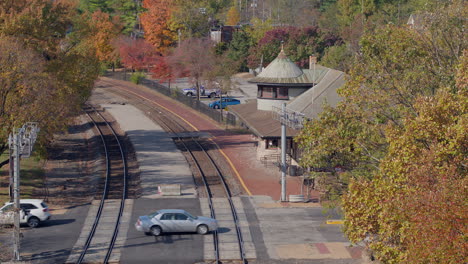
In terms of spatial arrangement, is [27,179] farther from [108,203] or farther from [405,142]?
[405,142]

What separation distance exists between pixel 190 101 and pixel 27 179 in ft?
113

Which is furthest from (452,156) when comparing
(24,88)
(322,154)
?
(24,88)

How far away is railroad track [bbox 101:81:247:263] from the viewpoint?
32.7 metres

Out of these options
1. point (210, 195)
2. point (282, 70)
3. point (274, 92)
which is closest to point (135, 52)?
point (282, 70)

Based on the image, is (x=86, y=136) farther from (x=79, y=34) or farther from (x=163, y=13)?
(x=163, y=13)

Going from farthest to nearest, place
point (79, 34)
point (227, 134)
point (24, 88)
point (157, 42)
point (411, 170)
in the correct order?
point (157, 42) → point (227, 134) → point (79, 34) → point (24, 88) → point (411, 170)

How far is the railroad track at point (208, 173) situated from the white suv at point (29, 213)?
9.33 metres

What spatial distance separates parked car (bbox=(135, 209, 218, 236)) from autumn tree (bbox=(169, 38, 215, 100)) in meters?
44.5

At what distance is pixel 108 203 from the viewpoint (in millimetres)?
40969

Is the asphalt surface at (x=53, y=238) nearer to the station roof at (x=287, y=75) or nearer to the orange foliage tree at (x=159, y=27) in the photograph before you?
the station roof at (x=287, y=75)

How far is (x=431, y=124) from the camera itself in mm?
18703

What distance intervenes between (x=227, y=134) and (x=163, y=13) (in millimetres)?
45002

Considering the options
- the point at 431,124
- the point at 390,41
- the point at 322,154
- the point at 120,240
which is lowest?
the point at 120,240

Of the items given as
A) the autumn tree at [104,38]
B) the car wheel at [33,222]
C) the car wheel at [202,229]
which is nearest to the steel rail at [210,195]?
the car wheel at [202,229]
